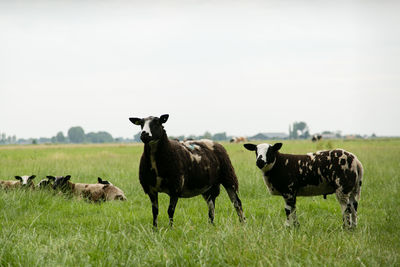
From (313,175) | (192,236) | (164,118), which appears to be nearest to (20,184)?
(164,118)

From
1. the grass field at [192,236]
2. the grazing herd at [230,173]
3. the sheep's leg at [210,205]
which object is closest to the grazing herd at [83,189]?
the grass field at [192,236]

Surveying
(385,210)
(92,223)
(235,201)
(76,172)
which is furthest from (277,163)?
(76,172)

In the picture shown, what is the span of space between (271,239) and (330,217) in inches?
174

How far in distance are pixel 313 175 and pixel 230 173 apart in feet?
6.46

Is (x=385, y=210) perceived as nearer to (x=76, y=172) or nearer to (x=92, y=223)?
(x=92, y=223)

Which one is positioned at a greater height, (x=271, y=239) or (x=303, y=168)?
(x=303, y=168)

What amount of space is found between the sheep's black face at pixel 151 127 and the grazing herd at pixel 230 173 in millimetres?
12

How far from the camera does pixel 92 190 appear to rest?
12.8 m

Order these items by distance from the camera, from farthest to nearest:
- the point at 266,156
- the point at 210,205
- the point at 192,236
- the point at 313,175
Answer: the point at 210,205
the point at 313,175
the point at 266,156
the point at 192,236

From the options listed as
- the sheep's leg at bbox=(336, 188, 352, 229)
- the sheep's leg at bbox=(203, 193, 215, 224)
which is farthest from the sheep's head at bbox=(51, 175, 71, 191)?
the sheep's leg at bbox=(336, 188, 352, 229)

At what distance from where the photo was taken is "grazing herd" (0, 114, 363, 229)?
788 centimetres

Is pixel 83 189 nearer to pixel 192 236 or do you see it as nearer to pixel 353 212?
pixel 192 236

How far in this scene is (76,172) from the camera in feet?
61.4

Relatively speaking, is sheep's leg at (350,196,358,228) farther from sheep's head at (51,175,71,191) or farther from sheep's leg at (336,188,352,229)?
sheep's head at (51,175,71,191)
